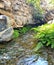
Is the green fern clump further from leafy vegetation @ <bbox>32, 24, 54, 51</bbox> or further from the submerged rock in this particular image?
the submerged rock

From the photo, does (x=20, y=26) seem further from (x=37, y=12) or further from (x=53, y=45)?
(x=53, y=45)

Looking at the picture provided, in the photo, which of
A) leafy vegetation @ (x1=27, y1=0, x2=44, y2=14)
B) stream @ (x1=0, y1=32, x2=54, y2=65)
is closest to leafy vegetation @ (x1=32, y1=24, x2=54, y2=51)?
stream @ (x1=0, y1=32, x2=54, y2=65)

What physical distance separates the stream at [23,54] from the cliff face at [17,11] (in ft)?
7.19

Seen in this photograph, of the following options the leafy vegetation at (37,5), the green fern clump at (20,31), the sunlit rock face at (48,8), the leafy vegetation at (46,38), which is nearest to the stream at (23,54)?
the leafy vegetation at (46,38)

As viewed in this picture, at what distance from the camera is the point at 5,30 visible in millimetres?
9867

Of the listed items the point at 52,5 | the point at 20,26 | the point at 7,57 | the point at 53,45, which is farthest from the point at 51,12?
the point at 7,57

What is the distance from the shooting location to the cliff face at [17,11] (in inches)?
459

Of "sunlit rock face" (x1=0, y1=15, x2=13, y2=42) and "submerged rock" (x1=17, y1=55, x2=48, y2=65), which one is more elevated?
"sunlit rock face" (x1=0, y1=15, x2=13, y2=42)

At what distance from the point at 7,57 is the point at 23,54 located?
2.23 feet

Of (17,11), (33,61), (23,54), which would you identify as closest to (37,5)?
(17,11)

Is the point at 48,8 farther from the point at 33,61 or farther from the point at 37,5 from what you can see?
the point at 33,61

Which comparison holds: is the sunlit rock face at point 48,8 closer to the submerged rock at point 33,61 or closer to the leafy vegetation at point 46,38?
the leafy vegetation at point 46,38

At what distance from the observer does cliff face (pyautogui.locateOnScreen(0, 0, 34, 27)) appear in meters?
11.7

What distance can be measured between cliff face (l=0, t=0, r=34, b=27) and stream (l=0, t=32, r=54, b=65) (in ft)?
7.19
